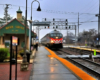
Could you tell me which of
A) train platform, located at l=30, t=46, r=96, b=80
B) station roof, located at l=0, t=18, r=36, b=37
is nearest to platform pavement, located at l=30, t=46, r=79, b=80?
train platform, located at l=30, t=46, r=96, b=80

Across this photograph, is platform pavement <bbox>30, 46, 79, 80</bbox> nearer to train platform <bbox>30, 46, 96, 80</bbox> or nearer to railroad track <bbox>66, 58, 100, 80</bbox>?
train platform <bbox>30, 46, 96, 80</bbox>

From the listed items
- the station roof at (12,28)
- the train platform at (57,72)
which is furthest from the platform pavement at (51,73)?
the station roof at (12,28)

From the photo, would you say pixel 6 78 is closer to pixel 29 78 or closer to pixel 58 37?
pixel 29 78

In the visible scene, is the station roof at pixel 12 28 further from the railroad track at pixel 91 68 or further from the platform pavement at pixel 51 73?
the platform pavement at pixel 51 73

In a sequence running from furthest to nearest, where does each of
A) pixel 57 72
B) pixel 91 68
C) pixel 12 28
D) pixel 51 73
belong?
pixel 12 28 < pixel 91 68 < pixel 57 72 < pixel 51 73

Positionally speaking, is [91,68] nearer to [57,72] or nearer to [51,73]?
[57,72]

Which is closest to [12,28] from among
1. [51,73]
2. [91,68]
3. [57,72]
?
[91,68]

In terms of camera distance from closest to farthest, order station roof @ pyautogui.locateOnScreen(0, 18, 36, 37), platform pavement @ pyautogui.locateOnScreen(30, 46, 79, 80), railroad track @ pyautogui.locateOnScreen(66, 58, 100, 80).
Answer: platform pavement @ pyautogui.locateOnScreen(30, 46, 79, 80), railroad track @ pyautogui.locateOnScreen(66, 58, 100, 80), station roof @ pyautogui.locateOnScreen(0, 18, 36, 37)

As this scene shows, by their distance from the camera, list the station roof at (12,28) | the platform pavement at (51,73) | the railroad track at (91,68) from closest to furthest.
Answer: the platform pavement at (51,73)
the railroad track at (91,68)
the station roof at (12,28)

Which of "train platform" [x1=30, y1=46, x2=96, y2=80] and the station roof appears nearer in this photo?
"train platform" [x1=30, y1=46, x2=96, y2=80]

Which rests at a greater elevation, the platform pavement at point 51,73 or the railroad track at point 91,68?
the platform pavement at point 51,73

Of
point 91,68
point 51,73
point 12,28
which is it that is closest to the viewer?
point 51,73

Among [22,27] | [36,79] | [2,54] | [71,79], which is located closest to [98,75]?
[71,79]

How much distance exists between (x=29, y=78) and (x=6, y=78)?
3.87ft
